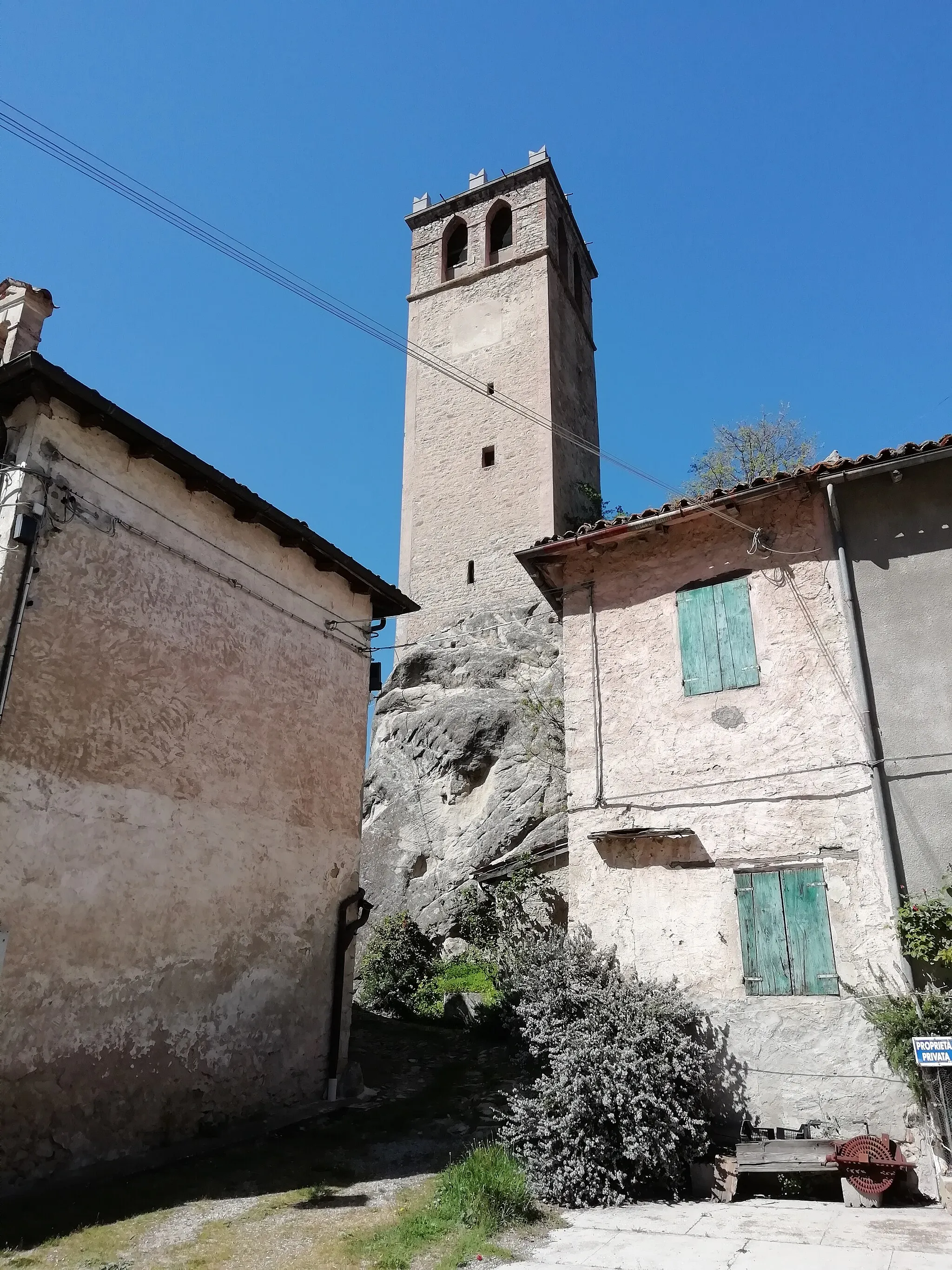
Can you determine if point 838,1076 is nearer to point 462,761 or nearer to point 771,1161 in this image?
point 771,1161

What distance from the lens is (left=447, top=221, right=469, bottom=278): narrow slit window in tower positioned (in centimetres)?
3020

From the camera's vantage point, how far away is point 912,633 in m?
9.00

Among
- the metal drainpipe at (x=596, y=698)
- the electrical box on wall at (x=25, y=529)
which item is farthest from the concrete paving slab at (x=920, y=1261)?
the electrical box on wall at (x=25, y=529)

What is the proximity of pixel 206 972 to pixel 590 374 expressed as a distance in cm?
2502

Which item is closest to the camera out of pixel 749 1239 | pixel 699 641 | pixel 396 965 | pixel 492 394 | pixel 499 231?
pixel 749 1239

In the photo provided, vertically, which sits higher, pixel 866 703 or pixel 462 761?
pixel 462 761

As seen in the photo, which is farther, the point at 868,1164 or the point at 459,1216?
the point at 868,1164

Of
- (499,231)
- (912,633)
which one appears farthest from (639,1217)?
(499,231)

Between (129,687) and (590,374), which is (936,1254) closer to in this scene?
(129,687)

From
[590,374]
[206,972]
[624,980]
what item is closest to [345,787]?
[206,972]

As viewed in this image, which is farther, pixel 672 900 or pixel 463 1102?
pixel 463 1102

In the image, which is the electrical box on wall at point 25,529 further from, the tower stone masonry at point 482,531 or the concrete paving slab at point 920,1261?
the tower stone masonry at point 482,531

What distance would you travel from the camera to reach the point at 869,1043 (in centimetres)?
797

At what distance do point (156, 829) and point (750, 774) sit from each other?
242 inches
